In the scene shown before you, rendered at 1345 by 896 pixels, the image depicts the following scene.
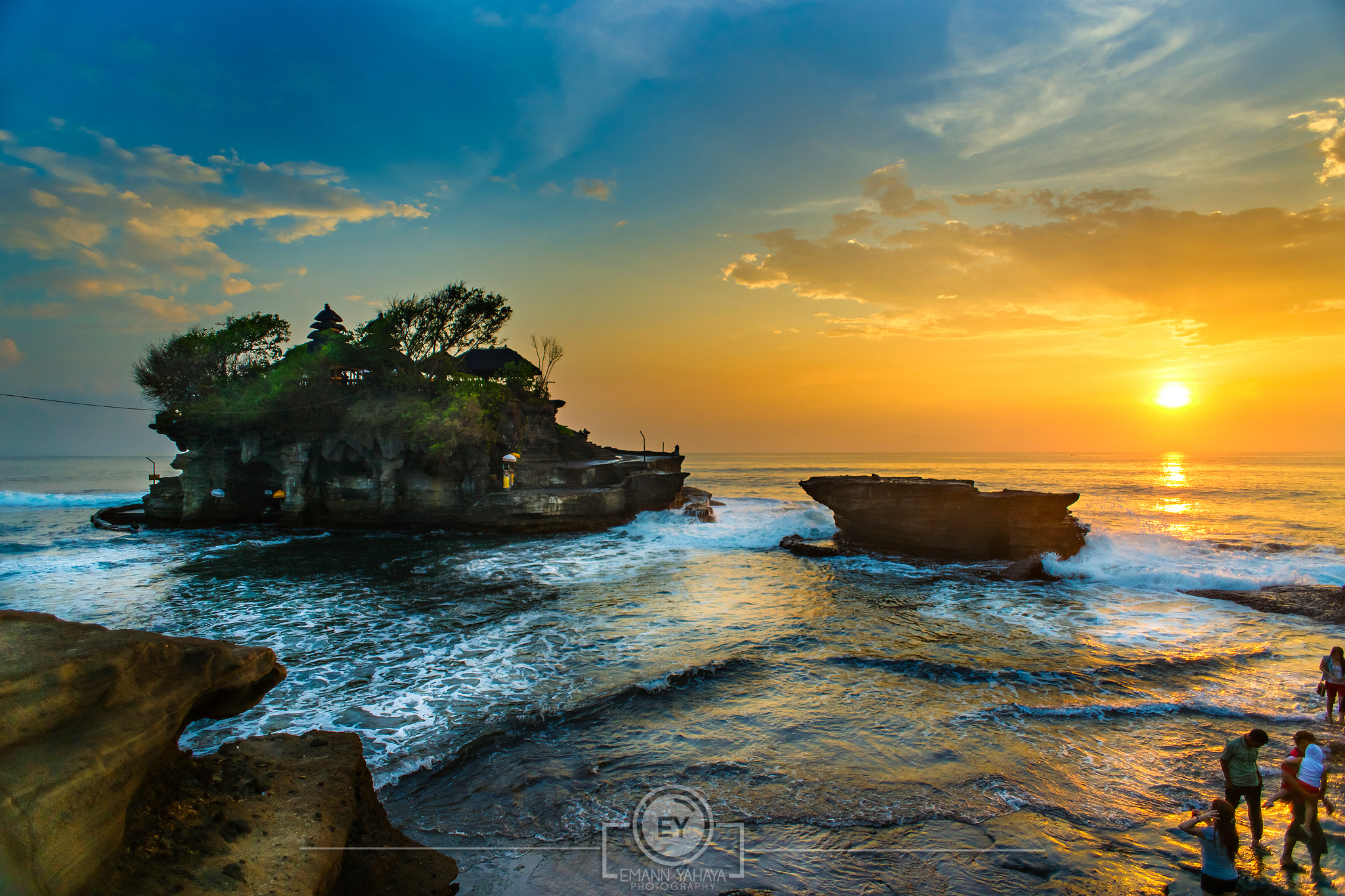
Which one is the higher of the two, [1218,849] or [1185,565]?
[1218,849]

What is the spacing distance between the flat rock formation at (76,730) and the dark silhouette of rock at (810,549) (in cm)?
2224

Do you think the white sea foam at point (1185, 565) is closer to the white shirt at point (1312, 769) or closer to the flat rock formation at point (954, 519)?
the flat rock formation at point (954, 519)

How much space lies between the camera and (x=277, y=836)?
362 cm

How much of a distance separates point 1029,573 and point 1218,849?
16143 mm

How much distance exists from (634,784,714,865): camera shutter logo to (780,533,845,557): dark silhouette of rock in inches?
717

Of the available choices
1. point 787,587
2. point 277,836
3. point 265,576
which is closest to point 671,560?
point 787,587

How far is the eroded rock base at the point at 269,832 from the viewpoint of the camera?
3158mm

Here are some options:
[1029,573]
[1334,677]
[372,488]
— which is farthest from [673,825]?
[372,488]

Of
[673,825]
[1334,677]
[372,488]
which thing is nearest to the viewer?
[673,825]

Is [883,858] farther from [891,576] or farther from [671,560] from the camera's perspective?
[671,560]

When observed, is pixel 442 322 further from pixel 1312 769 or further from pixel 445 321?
pixel 1312 769

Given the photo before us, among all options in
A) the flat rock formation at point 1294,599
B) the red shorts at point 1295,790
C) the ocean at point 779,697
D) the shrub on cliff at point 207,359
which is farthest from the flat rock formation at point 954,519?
the shrub on cliff at point 207,359

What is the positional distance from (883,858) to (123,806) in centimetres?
609

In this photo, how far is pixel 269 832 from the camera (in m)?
3.63
